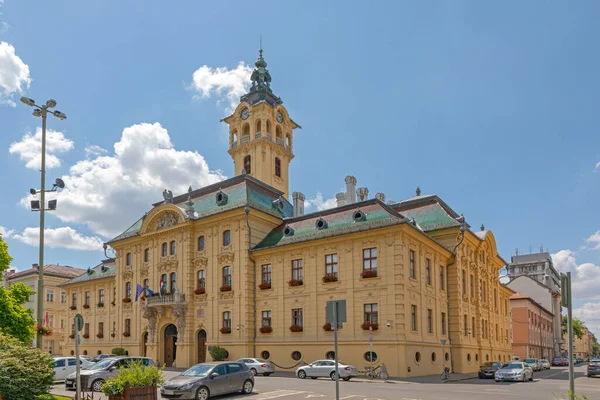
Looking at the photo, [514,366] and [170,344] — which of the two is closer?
[514,366]

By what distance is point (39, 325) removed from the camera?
21.5 m

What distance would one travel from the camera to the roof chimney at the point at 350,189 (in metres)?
52.3

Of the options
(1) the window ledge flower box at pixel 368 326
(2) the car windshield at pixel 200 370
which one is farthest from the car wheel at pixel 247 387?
(1) the window ledge flower box at pixel 368 326

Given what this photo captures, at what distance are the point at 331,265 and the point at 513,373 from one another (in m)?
13.9

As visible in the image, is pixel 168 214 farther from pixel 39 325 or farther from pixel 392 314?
pixel 39 325

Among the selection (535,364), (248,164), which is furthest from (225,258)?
(535,364)

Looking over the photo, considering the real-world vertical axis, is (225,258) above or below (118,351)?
above

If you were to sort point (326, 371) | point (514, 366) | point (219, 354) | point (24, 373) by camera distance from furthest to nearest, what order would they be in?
point (219, 354)
point (514, 366)
point (326, 371)
point (24, 373)

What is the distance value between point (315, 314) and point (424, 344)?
26.1 feet

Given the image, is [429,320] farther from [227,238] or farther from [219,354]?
[227,238]

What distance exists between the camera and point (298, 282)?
41250 millimetres

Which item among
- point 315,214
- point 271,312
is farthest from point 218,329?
point 315,214

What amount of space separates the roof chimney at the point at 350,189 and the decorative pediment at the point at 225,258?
13094mm

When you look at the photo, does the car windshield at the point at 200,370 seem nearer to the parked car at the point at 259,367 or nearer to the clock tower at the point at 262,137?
the parked car at the point at 259,367
